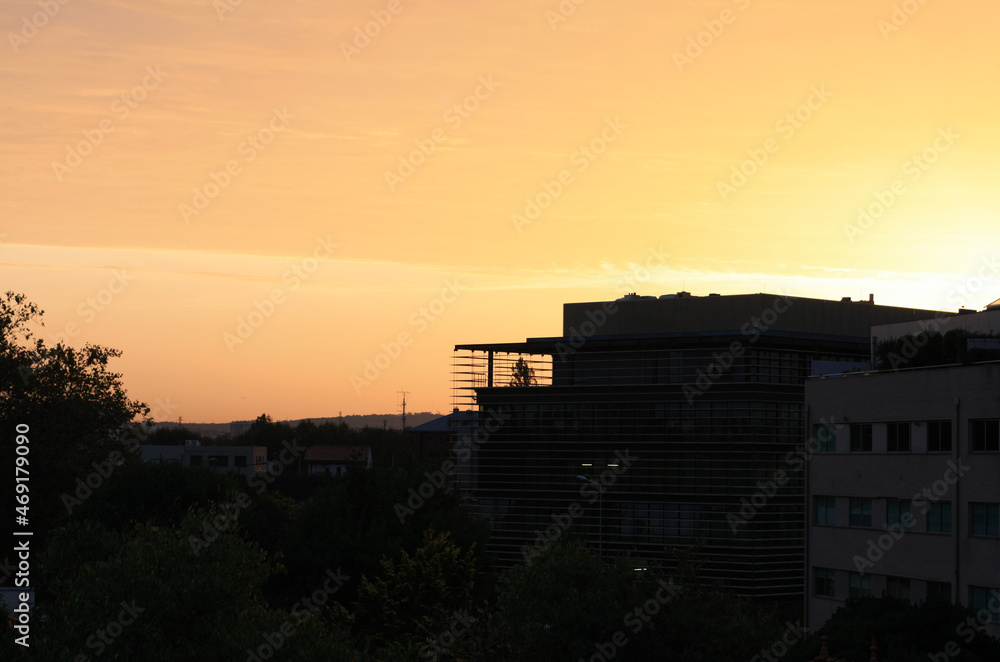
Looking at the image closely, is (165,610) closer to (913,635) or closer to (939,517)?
(913,635)

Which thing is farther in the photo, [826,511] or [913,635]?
[826,511]

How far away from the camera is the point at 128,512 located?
192 ft

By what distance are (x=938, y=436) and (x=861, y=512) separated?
21.0ft

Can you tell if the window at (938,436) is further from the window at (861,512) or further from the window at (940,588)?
the window at (940,588)

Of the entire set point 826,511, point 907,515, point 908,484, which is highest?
point 908,484

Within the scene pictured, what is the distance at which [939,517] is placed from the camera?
49.9m

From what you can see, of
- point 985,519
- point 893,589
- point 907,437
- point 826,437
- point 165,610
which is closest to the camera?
point 165,610

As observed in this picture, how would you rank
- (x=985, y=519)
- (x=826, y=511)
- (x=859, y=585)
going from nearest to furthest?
(x=985, y=519), (x=859, y=585), (x=826, y=511)

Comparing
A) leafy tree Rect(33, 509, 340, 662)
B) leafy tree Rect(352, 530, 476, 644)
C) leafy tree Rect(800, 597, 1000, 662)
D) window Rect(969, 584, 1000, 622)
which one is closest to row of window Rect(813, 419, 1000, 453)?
window Rect(969, 584, 1000, 622)

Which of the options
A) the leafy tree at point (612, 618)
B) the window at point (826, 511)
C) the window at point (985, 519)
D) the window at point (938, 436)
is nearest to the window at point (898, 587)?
the window at point (985, 519)

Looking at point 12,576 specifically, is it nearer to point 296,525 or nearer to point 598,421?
point 296,525

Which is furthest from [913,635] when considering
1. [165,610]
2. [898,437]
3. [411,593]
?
[411,593]

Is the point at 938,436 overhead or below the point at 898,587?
overhead

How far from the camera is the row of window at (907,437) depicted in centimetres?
4775
